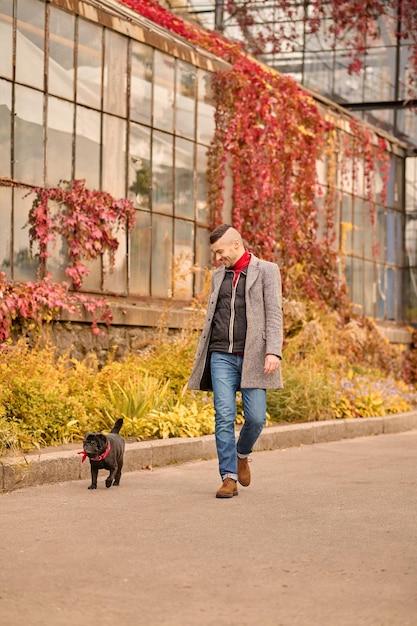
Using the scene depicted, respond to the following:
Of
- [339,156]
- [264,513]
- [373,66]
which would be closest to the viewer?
[264,513]

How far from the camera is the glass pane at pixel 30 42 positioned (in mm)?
13492

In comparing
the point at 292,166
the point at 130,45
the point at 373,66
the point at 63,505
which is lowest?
the point at 63,505

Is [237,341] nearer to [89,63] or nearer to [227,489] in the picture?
[227,489]

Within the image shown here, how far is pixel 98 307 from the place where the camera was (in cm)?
1411

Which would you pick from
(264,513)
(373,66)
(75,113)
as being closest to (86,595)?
(264,513)

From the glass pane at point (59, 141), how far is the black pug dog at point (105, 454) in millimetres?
5908

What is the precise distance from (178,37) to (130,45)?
4.51ft

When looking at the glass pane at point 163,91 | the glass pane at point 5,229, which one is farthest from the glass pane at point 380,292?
the glass pane at point 5,229

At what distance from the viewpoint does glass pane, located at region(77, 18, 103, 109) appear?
14.5 meters

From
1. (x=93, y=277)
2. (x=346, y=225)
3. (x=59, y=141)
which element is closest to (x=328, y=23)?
(x=346, y=225)

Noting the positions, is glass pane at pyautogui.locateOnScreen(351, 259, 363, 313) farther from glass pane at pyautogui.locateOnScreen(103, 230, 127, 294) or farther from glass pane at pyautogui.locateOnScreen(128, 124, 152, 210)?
glass pane at pyautogui.locateOnScreen(103, 230, 127, 294)

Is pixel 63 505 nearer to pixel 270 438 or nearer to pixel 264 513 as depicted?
pixel 264 513

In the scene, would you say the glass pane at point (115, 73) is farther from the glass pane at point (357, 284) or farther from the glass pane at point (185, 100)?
the glass pane at point (357, 284)

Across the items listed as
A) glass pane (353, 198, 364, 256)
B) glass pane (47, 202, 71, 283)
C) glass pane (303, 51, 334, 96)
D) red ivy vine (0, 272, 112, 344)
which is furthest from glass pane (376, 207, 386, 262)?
glass pane (47, 202, 71, 283)
